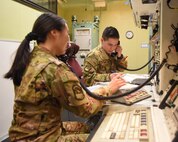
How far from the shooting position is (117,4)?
6219 mm

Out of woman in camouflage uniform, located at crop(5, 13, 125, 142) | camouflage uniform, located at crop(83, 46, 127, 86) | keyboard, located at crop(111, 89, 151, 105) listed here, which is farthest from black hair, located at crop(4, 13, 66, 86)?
camouflage uniform, located at crop(83, 46, 127, 86)

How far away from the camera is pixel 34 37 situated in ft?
4.23

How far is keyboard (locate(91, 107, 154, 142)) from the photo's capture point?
1010 mm

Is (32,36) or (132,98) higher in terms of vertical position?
(32,36)

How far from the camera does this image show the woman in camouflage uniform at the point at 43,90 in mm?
1144

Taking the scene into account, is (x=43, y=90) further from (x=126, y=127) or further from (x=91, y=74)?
(x=91, y=74)

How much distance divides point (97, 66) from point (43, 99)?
150 cm

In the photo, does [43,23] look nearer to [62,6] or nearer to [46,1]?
[46,1]

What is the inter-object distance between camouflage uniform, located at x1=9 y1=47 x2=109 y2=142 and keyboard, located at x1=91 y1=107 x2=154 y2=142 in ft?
0.53

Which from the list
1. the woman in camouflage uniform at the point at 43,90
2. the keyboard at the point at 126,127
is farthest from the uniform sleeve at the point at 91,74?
the woman in camouflage uniform at the point at 43,90

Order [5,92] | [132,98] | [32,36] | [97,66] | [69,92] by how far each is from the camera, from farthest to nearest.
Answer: [5,92]
[97,66]
[132,98]
[32,36]
[69,92]

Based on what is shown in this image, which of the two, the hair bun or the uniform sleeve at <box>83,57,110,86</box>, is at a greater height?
the hair bun

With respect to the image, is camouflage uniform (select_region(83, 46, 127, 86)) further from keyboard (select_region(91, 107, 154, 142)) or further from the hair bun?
the hair bun

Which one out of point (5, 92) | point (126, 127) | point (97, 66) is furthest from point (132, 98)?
point (5, 92)
